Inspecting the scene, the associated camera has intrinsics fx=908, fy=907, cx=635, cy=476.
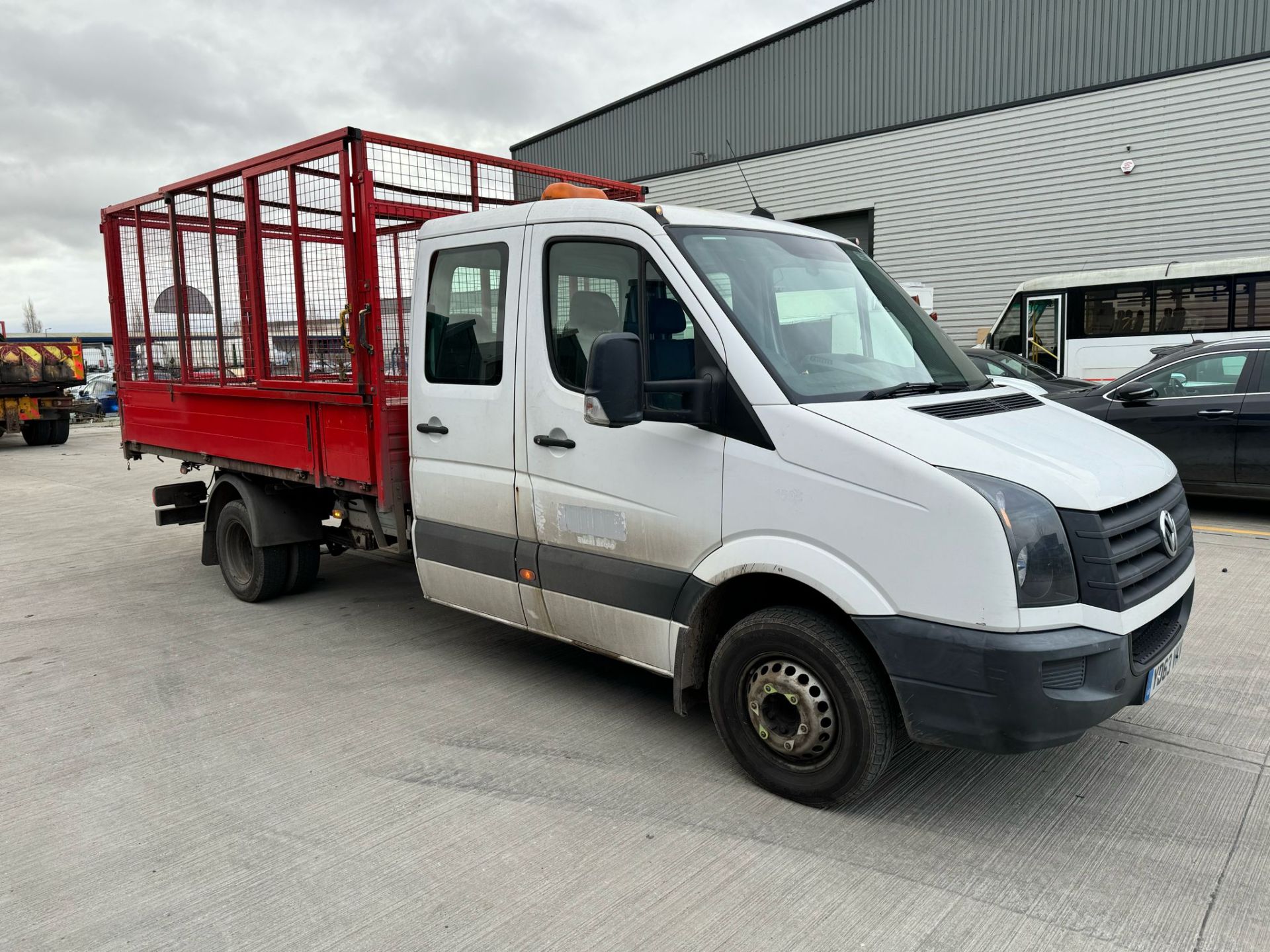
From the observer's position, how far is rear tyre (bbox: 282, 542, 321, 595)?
21.4ft

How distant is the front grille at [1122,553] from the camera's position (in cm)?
287

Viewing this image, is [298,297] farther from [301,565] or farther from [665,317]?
[665,317]

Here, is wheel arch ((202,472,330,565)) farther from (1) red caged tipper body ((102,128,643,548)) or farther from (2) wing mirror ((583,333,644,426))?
(2) wing mirror ((583,333,644,426))

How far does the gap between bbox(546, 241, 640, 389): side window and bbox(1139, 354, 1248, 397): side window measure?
728 centimetres

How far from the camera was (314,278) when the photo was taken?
5.54 metres

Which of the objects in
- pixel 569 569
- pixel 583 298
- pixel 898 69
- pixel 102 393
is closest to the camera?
pixel 583 298

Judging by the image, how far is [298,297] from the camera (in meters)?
5.64

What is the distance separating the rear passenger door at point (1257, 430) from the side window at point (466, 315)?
290 inches

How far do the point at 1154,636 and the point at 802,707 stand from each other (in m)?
1.26

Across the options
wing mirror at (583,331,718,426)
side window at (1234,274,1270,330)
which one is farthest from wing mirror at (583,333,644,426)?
side window at (1234,274,1270,330)

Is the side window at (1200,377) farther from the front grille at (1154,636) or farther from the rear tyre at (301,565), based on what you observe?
the rear tyre at (301,565)

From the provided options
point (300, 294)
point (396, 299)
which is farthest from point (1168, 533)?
point (300, 294)

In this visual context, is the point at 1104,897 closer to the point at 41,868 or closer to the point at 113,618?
the point at 41,868

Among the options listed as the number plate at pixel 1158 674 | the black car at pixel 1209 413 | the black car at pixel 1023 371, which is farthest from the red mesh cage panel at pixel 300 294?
the black car at pixel 1023 371
